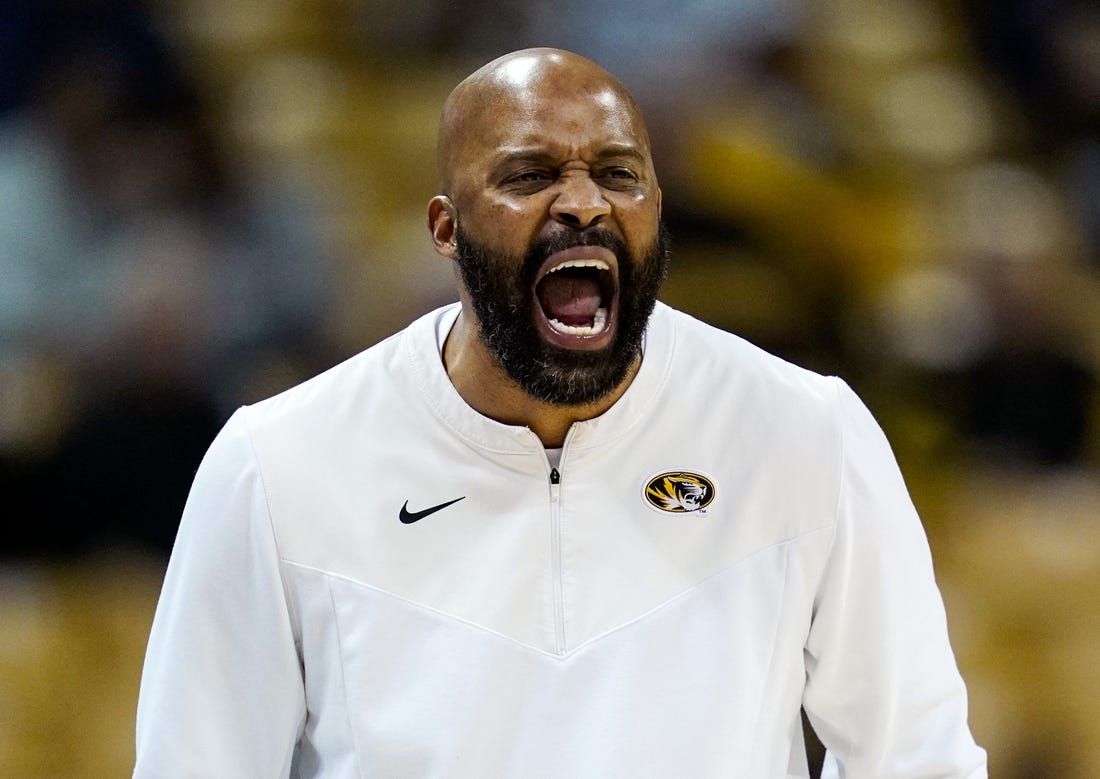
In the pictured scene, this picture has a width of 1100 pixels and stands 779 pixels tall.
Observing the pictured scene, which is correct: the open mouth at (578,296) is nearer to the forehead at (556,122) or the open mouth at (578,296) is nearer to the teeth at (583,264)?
the teeth at (583,264)

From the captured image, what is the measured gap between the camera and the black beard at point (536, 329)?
1.77 meters

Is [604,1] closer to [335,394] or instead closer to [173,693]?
[335,394]

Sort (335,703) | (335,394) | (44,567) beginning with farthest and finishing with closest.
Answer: (44,567)
(335,394)
(335,703)

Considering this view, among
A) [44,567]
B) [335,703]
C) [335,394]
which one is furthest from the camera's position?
[44,567]

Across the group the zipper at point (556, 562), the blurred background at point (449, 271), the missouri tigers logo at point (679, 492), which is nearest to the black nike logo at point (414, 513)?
the zipper at point (556, 562)

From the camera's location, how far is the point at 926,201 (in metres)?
2.79

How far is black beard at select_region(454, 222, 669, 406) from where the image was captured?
5.82 feet

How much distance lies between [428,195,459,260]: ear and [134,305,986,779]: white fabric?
15cm

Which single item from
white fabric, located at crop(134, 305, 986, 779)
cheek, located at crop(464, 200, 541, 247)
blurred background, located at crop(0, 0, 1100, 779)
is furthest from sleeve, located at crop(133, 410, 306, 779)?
blurred background, located at crop(0, 0, 1100, 779)

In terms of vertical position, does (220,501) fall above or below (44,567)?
above

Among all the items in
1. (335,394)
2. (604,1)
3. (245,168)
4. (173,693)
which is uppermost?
(604,1)

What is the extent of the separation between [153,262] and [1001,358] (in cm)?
167

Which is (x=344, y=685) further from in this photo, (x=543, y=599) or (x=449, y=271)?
(x=449, y=271)

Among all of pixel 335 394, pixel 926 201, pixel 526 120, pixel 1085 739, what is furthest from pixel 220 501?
pixel 1085 739
